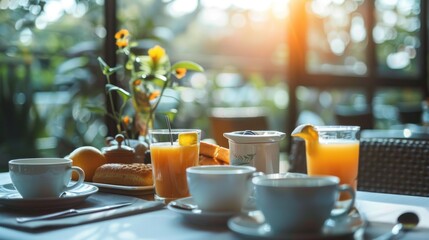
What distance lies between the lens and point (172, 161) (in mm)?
1148

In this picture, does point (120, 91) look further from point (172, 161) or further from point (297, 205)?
point (297, 205)

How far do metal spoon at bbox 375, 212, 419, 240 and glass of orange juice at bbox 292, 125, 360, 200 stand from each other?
134mm

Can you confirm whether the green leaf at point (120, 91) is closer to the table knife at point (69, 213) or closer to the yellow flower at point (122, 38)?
the yellow flower at point (122, 38)

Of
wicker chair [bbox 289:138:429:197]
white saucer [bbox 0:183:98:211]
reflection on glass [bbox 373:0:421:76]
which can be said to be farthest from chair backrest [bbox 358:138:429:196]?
reflection on glass [bbox 373:0:421:76]

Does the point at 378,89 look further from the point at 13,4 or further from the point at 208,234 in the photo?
the point at 208,234

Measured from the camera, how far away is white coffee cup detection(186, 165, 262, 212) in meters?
0.93

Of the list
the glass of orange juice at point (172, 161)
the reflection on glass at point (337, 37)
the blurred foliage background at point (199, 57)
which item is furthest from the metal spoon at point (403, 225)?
the reflection on glass at point (337, 37)

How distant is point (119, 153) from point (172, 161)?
27 cm

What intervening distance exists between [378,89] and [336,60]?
0.63 m

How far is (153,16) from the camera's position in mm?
3303

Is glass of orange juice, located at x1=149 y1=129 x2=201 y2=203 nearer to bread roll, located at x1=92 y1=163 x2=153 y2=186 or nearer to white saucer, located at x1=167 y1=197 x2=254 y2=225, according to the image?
bread roll, located at x1=92 y1=163 x2=153 y2=186

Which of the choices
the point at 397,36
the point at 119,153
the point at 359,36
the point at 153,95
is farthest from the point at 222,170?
the point at 397,36

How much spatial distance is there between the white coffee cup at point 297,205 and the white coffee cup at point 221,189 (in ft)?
0.34

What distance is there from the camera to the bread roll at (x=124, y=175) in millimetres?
1228
